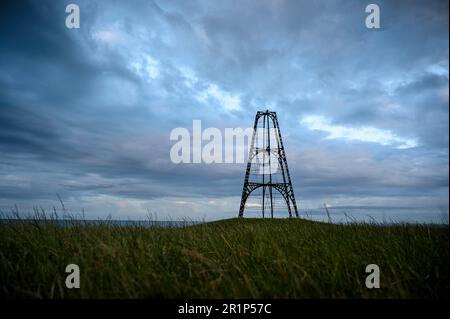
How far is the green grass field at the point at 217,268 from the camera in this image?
3.94m

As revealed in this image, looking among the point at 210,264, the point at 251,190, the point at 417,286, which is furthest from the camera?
the point at 251,190

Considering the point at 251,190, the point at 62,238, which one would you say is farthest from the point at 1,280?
the point at 251,190

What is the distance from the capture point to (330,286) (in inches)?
167

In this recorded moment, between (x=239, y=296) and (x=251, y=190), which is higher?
(x=251, y=190)

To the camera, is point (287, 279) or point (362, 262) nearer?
point (287, 279)

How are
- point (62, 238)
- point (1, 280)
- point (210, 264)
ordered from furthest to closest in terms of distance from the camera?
point (62, 238)
point (210, 264)
point (1, 280)

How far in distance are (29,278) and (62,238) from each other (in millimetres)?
1853

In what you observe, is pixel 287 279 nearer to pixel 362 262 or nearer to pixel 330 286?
pixel 330 286

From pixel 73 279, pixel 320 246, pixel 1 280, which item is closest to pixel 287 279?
pixel 320 246

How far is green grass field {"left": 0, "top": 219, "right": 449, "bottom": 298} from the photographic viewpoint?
394cm

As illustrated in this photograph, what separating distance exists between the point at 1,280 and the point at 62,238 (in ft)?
5.97

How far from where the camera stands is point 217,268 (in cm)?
473
